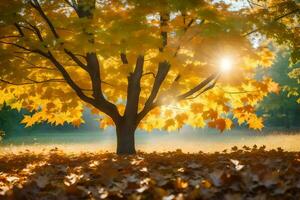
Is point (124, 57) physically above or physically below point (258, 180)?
above

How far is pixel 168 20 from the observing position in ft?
33.0

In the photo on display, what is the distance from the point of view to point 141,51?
344 inches

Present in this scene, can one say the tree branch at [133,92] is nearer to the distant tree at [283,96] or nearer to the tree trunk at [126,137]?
the tree trunk at [126,137]

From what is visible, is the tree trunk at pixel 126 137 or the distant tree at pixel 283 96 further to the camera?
the distant tree at pixel 283 96

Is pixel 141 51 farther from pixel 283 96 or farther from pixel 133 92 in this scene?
pixel 283 96

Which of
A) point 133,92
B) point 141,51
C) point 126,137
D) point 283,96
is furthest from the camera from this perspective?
point 283,96

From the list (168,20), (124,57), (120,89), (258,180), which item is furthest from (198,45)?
(258,180)

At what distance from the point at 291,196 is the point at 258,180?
45 centimetres

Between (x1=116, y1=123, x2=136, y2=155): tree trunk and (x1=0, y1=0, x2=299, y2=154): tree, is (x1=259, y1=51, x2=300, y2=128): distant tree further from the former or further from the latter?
(x1=116, y1=123, x2=136, y2=155): tree trunk

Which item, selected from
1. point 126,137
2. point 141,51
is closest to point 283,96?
point 126,137

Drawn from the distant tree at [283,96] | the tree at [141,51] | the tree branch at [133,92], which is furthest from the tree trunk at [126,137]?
the distant tree at [283,96]

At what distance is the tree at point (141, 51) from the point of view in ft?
28.5

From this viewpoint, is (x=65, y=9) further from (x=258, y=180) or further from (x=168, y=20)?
(x=258, y=180)

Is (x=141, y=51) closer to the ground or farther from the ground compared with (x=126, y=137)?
farther from the ground
